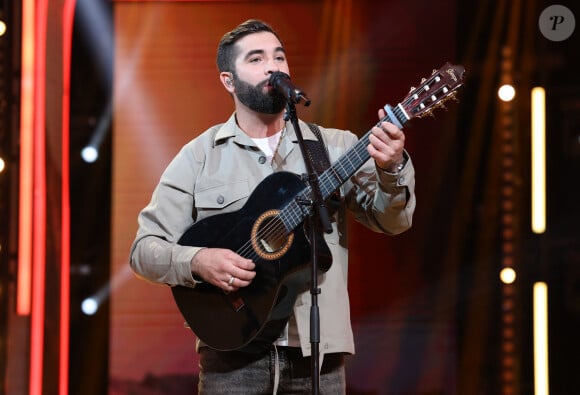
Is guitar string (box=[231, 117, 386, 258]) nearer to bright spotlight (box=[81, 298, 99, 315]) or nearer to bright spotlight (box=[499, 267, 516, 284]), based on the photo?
bright spotlight (box=[499, 267, 516, 284])

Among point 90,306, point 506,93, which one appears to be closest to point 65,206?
point 90,306

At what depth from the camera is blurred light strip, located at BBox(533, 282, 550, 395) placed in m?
4.32

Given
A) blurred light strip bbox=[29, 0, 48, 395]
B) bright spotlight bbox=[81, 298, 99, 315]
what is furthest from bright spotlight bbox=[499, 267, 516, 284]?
blurred light strip bbox=[29, 0, 48, 395]

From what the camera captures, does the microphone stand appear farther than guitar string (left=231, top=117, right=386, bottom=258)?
No

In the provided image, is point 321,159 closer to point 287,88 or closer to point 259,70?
point 287,88

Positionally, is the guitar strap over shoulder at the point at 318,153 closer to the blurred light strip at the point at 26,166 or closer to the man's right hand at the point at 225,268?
the man's right hand at the point at 225,268

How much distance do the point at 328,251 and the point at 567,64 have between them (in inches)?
83.4

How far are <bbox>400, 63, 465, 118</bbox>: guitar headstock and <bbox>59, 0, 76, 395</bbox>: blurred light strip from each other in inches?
92.8

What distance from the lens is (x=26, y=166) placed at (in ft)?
14.3

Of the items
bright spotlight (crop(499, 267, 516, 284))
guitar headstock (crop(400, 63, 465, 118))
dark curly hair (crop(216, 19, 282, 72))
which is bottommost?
bright spotlight (crop(499, 267, 516, 284))

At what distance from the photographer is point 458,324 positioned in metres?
4.64

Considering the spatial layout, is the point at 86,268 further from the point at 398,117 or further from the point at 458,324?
the point at 398,117

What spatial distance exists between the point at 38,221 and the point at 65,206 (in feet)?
0.97

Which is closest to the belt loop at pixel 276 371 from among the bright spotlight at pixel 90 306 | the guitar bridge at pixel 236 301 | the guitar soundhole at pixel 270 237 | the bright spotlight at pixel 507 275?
the guitar bridge at pixel 236 301
